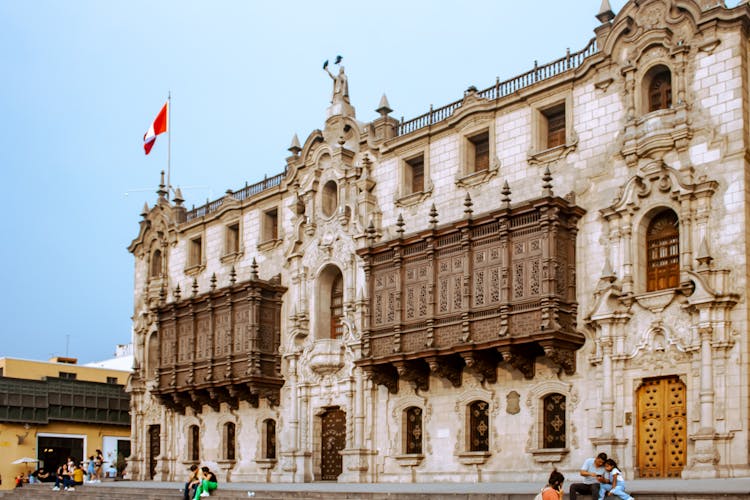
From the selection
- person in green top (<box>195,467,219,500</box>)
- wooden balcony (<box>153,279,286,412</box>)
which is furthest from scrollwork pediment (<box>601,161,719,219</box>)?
wooden balcony (<box>153,279,286,412</box>)

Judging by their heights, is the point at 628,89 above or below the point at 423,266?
above

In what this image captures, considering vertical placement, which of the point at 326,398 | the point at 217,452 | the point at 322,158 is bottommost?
the point at 217,452

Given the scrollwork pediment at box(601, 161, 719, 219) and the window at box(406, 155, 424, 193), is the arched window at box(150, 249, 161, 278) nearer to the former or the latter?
the window at box(406, 155, 424, 193)

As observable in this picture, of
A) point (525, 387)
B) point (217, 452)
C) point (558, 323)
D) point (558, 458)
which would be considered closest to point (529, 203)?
point (558, 323)

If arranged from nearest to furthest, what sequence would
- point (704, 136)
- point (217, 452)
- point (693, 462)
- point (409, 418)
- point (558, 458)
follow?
point (693, 462)
point (704, 136)
point (558, 458)
point (409, 418)
point (217, 452)

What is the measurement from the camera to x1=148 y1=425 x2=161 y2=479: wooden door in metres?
42.1

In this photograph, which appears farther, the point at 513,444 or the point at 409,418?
the point at 409,418

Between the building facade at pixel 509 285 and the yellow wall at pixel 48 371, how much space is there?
19.6 meters

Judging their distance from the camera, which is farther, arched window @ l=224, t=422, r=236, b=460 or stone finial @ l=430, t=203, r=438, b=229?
arched window @ l=224, t=422, r=236, b=460

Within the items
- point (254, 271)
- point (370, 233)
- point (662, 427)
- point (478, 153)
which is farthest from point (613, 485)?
point (254, 271)

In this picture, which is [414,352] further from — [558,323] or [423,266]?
[558,323]

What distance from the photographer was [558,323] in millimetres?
25812

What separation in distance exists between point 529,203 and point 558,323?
3276 mm

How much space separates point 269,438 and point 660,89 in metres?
18.6
